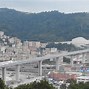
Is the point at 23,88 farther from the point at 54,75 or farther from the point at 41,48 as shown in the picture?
the point at 41,48

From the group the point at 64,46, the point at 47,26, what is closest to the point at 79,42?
the point at 64,46

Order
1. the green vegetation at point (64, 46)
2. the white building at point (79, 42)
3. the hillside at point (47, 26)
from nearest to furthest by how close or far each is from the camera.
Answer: the green vegetation at point (64, 46), the white building at point (79, 42), the hillside at point (47, 26)

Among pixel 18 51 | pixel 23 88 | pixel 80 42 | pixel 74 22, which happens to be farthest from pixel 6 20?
pixel 23 88

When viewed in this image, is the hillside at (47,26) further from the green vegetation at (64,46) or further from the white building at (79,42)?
the green vegetation at (64,46)

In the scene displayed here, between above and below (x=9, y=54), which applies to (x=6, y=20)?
above

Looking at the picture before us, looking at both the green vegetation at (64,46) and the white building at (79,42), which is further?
the white building at (79,42)

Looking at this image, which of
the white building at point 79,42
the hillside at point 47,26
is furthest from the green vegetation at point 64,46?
the hillside at point 47,26

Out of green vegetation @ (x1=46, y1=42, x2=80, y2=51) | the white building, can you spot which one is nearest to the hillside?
the white building

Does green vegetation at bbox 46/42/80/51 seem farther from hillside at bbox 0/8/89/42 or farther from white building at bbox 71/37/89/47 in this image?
hillside at bbox 0/8/89/42
